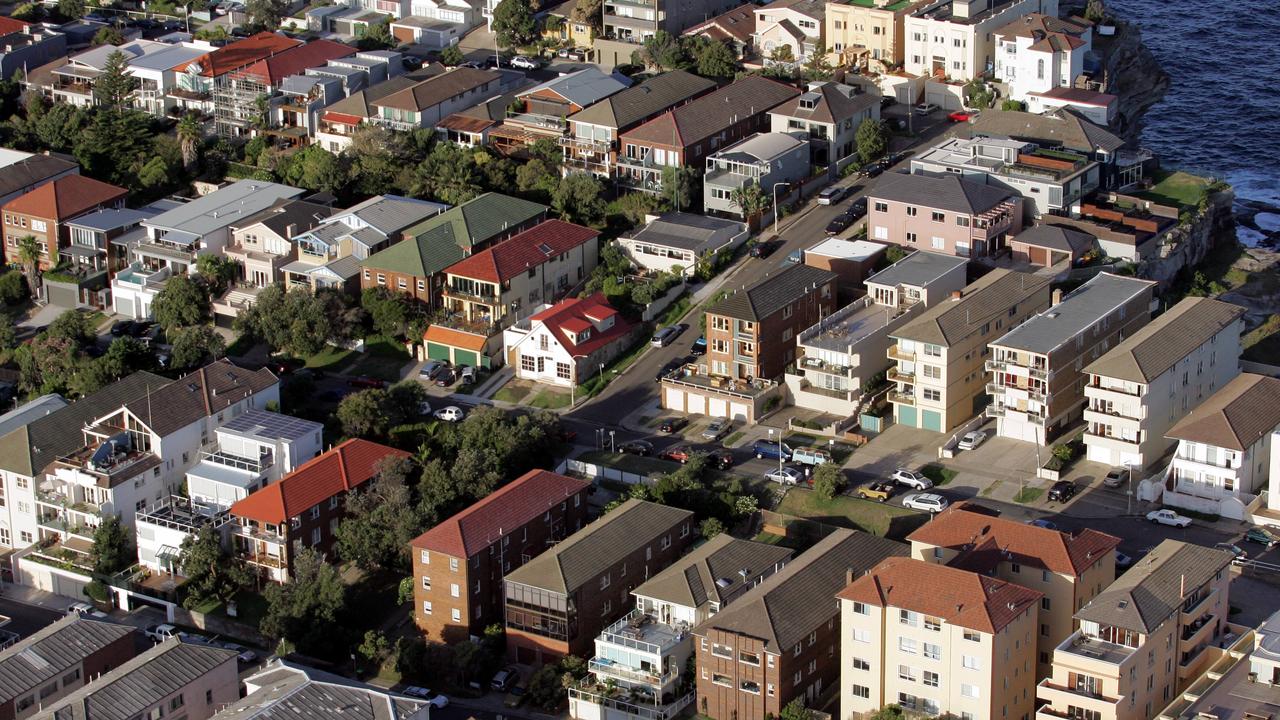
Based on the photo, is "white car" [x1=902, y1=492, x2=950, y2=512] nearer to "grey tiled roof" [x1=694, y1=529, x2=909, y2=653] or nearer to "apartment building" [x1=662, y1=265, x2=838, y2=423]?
"grey tiled roof" [x1=694, y1=529, x2=909, y2=653]

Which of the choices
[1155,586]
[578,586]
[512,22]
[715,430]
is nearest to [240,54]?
[512,22]

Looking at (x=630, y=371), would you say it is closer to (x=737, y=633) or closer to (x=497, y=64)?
(x=737, y=633)

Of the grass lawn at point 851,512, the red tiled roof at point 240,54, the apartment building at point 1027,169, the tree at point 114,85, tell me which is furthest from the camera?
the red tiled roof at point 240,54

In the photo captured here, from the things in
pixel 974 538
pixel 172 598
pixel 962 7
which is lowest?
pixel 172 598

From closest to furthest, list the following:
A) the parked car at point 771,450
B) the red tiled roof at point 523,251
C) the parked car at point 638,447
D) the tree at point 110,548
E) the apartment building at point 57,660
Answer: the apartment building at point 57,660, the tree at point 110,548, the parked car at point 771,450, the parked car at point 638,447, the red tiled roof at point 523,251

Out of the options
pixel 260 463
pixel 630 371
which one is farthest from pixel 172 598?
pixel 630 371

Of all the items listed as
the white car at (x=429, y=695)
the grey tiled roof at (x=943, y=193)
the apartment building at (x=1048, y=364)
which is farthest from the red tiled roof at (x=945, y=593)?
the grey tiled roof at (x=943, y=193)

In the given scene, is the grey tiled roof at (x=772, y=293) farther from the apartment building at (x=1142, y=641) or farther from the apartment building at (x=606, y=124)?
the apartment building at (x=1142, y=641)
